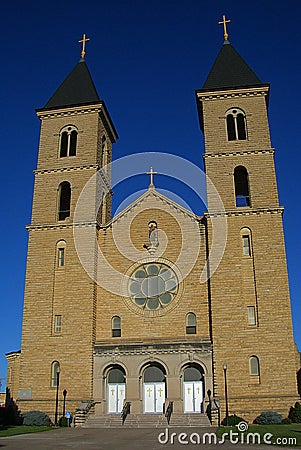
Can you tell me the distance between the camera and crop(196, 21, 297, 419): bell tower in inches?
1172

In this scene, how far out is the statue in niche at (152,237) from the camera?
3516 cm

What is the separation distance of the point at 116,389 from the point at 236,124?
1946cm

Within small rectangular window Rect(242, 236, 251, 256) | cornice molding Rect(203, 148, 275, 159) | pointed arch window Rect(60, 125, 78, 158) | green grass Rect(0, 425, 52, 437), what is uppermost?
pointed arch window Rect(60, 125, 78, 158)

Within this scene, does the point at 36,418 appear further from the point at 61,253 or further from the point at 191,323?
the point at 191,323

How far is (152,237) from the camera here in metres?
35.5

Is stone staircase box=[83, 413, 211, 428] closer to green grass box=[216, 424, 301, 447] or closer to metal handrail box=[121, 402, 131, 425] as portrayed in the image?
metal handrail box=[121, 402, 131, 425]

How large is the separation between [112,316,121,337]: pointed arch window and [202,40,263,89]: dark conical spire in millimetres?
17443

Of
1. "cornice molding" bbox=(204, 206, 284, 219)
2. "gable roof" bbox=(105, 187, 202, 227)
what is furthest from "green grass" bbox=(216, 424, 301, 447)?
"gable roof" bbox=(105, 187, 202, 227)

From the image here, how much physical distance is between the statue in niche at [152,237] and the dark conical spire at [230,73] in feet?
35.3

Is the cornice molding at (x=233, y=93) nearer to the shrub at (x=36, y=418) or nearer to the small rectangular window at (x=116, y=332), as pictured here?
the small rectangular window at (x=116, y=332)

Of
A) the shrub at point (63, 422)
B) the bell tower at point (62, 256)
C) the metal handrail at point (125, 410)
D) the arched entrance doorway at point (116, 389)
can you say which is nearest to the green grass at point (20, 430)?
the shrub at point (63, 422)

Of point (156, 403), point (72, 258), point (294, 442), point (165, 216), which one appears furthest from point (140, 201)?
point (294, 442)

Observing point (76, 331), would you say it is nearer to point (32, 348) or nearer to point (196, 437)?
point (32, 348)

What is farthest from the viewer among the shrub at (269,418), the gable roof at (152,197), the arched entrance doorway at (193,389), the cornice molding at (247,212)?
the gable roof at (152,197)
